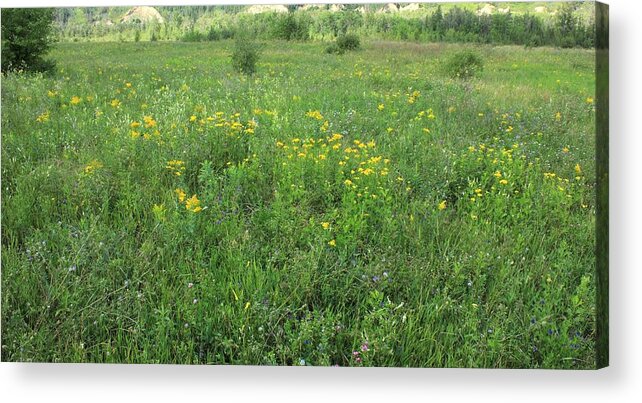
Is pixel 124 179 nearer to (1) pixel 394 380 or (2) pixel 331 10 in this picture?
(2) pixel 331 10

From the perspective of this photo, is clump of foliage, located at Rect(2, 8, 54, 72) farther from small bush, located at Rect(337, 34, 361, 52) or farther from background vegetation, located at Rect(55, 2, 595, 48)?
small bush, located at Rect(337, 34, 361, 52)

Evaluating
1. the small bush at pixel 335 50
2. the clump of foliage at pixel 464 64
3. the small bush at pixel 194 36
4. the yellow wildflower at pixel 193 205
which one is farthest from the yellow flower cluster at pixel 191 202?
the clump of foliage at pixel 464 64

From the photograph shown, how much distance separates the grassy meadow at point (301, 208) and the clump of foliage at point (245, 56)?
0.20ft

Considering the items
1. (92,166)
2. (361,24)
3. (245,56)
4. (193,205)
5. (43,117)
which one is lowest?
(193,205)

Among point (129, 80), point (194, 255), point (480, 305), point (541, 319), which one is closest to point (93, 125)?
point (129, 80)

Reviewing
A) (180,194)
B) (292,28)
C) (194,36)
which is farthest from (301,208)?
(194,36)

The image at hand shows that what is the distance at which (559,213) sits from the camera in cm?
481

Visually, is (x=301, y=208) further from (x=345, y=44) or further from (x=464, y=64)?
(x=464, y=64)

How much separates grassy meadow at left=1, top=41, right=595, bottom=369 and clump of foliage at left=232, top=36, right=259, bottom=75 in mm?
60

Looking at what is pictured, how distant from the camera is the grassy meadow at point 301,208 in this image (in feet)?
15.6

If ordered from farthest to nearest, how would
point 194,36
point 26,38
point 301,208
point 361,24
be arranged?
point 26,38, point 194,36, point 361,24, point 301,208

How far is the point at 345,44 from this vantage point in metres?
5.16

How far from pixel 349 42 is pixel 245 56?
2.31ft

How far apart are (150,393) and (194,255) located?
1013 millimetres
